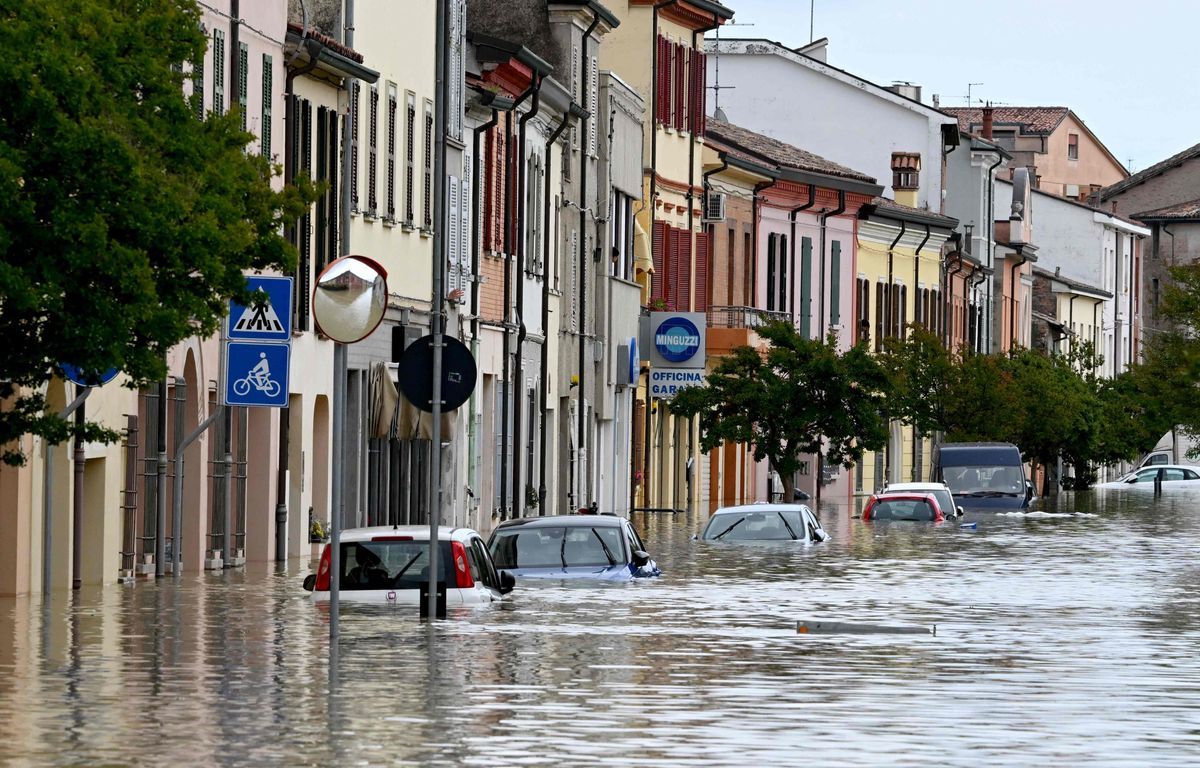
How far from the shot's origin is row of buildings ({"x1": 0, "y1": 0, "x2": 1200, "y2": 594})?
114ft

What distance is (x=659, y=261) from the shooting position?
69.8 metres

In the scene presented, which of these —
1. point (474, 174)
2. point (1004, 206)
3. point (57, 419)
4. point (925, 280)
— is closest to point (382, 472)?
point (474, 174)

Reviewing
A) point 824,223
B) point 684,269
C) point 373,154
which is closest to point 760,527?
point 373,154

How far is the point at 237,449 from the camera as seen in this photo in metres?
37.5

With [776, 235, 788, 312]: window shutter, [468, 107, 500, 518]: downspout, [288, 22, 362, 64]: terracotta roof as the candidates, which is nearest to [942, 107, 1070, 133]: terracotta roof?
[776, 235, 788, 312]: window shutter

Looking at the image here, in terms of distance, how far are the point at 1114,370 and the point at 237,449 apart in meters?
114

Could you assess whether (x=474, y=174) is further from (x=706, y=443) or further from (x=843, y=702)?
(x=843, y=702)

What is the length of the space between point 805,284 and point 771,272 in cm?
287

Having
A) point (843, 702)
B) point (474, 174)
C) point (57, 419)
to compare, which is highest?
point (474, 174)

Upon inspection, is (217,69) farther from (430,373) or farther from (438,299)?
(430,373)

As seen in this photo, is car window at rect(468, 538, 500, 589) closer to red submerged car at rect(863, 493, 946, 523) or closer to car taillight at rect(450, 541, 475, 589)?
car taillight at rect(450, 541, 475, 589)

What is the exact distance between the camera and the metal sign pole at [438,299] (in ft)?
65.2

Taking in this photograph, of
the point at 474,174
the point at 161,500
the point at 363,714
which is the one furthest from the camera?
the point at 474,174

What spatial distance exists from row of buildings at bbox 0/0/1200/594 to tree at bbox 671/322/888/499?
3.42ft
